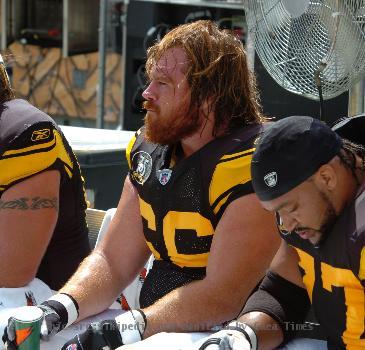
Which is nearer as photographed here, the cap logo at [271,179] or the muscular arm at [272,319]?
the cap logo at [271,179]

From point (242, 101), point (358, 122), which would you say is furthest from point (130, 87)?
point (358, 122)

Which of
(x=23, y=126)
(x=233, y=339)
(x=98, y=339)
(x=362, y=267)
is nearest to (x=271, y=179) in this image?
(x=362, y=267)

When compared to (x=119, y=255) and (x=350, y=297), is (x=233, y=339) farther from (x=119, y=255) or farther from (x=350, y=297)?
(x=119, y=255)

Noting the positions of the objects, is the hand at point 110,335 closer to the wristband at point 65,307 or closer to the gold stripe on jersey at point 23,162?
the wristband at point 65,307

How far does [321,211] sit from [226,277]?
22.2 inches

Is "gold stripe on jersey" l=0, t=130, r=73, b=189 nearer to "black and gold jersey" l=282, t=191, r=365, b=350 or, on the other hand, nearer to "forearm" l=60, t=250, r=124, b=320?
"forearm" l=60, t=250, r=124, b=320

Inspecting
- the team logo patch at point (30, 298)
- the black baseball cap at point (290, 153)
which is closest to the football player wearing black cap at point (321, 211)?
the black baseball cap at point (290, 153)

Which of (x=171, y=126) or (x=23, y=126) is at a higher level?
(x=171, y=126)

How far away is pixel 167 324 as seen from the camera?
2.67m

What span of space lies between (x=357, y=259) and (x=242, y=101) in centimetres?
90

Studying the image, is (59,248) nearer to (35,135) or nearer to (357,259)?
(35,135)

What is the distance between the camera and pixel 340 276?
2.28m

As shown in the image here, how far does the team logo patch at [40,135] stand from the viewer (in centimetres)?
310

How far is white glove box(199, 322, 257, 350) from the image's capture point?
225cm
